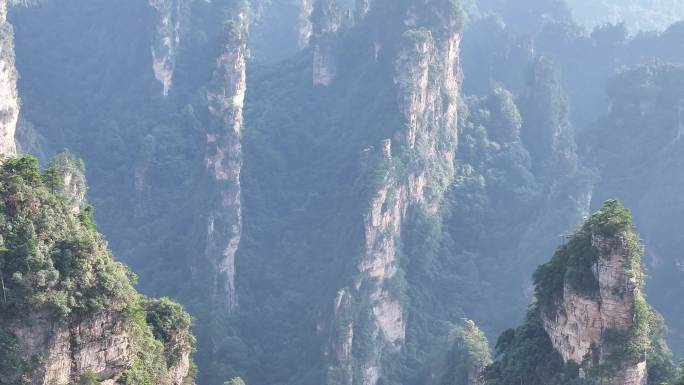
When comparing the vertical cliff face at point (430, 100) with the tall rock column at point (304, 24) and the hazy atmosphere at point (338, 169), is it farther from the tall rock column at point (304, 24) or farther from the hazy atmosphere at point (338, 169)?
the tall rock column at point (304, 24)

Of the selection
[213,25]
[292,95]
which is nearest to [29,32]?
[213,25]

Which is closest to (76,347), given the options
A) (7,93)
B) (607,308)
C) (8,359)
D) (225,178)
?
(8,359)

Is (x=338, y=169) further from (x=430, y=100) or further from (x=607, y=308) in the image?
(x=607, y=308)

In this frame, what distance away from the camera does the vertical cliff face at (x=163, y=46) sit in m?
92.8

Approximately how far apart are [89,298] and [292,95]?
60.6 m

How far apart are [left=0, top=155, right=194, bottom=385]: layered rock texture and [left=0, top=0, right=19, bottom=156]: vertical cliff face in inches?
1368

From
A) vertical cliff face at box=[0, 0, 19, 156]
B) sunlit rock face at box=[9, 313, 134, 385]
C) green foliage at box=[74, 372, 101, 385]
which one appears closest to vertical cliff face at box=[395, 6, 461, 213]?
vertical cliff face at box=[0, 0, 19, 156]

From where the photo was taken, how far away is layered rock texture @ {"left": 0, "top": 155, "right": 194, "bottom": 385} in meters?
30.9

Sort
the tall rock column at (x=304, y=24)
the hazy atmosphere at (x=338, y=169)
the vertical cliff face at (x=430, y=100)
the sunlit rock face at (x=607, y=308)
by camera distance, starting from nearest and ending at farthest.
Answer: the sunlit rock face at (x=607, y=308)
the hazy atmosphere at (x=338, y=169)
the vertical cliff face at (x=430, y=100)
the tall rock column at (x=304, y=24)

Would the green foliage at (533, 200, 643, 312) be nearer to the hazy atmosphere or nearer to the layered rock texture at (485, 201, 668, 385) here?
the layered rock texture at (485, 201, 668, 385)

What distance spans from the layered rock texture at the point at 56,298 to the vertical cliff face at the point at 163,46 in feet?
195

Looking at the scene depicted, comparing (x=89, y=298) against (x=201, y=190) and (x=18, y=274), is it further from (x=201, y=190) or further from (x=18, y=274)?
(x=201, y=190)

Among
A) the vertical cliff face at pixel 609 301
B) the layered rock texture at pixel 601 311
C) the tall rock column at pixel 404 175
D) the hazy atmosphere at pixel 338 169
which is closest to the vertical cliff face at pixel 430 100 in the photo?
the tall rock column at pixel 404 175

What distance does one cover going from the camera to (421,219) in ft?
252
